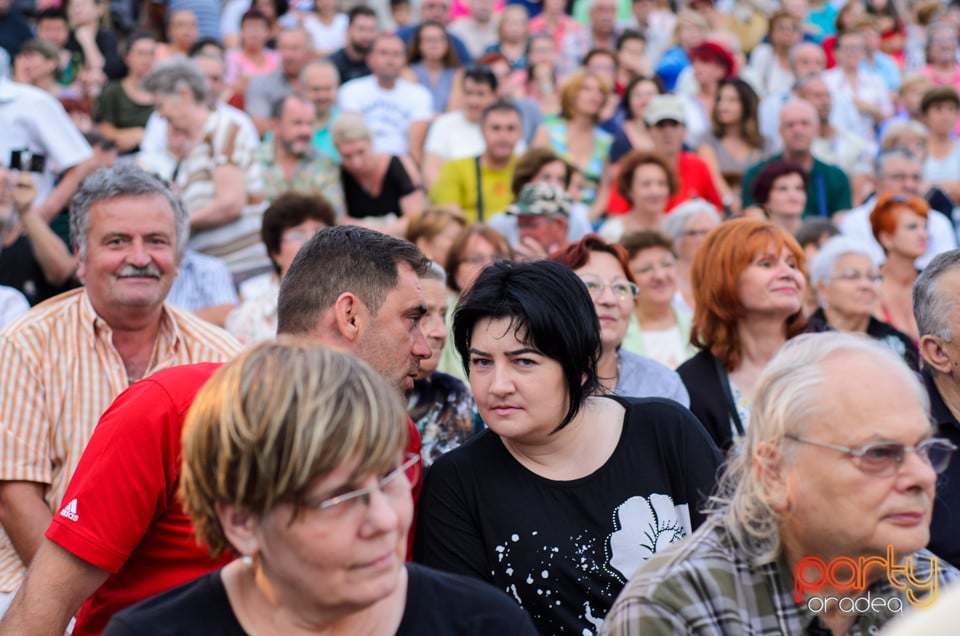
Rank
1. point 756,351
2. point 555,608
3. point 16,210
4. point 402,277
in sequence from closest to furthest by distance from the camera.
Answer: point 555,608
point 402,277
point 756,351
point 16,210

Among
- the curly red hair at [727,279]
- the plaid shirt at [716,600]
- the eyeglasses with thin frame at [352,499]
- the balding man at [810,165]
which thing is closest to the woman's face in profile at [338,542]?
the eyeglasses with thin frame at [352,499]

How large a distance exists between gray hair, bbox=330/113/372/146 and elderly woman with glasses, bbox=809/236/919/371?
3362 mm

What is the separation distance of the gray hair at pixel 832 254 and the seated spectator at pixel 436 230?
1.92m

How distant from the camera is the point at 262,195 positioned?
8.00m

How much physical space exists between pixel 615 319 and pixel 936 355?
1.28 meters

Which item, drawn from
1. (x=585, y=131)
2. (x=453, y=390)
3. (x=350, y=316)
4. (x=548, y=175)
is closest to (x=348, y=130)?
(x=548, y=175)

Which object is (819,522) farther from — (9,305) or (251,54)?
(251,54)

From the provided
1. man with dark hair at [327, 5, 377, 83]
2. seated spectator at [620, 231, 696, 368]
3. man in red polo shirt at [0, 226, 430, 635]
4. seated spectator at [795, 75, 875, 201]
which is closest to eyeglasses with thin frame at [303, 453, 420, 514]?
man in red polo shirt at [0, 226, 430, 635]

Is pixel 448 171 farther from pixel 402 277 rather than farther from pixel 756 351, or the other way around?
pixel 402 277

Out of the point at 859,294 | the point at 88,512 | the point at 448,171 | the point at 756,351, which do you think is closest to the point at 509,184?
the point at 448,171

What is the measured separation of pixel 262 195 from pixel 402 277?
4.94 meters

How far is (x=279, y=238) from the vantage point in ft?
20.8

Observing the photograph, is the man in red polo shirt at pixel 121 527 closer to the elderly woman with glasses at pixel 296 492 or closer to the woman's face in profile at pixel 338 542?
the elderly woman with glasses at pixel 296 492

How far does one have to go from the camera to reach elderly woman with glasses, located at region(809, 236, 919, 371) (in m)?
6.00
